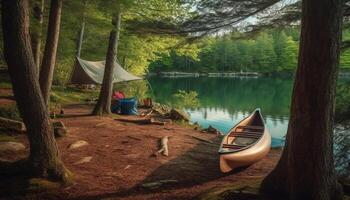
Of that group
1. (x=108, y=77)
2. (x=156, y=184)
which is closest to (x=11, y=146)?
(x=156, y=184)

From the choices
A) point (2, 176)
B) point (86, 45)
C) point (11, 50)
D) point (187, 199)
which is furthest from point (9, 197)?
point (86, 45)

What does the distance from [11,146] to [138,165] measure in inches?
95.7

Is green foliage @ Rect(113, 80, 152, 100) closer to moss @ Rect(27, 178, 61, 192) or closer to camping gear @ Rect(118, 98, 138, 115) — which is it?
camping gear @ Rect(118, 98, 138, 115)

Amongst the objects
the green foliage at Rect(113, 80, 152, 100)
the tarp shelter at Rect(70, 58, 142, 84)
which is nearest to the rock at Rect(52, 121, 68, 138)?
the tarp shelter at Rect(70, 58, 142, 84)

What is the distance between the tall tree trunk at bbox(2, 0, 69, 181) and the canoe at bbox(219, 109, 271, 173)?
9.34 feet

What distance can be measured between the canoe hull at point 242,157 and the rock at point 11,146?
3803 millimetres

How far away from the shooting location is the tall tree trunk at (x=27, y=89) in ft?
17.3

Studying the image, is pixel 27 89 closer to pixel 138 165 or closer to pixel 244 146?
pixel 138 165

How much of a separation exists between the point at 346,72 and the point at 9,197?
6347cm

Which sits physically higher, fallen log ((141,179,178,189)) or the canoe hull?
the canoe hull

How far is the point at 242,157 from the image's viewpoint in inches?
285

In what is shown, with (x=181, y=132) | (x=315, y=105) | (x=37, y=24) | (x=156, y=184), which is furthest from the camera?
(x=181, y=132)

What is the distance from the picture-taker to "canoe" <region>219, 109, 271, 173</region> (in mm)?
7012

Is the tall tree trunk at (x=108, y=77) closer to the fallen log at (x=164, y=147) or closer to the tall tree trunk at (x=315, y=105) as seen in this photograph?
the fallen log at (x=164, y=147)
